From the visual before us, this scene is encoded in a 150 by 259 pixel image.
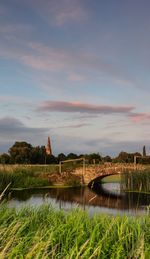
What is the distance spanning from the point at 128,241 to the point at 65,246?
170 centimetres

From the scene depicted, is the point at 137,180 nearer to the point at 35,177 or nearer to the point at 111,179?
the point at 35,177

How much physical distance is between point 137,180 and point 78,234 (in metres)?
31.4

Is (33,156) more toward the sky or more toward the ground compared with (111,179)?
more toward the sky

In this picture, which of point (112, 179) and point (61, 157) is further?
point (61, 157)

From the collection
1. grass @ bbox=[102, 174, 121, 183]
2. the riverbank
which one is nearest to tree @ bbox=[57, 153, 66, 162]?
grass @ bbox=[102, 174, 121, 183]

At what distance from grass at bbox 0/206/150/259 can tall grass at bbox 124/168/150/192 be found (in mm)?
26345

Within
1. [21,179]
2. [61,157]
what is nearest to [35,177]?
[21,179]

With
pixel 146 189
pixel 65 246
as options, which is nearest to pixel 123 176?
pixel 146 189

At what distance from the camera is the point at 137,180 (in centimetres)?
4234

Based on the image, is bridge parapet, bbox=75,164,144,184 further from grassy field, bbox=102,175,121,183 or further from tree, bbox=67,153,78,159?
tree, bbox=67,153,78,159

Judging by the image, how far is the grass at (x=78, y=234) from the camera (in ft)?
31.4

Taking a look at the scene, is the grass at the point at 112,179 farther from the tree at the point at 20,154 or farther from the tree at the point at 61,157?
the tree at the point at 20,154

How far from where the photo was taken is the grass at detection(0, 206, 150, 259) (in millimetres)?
9570

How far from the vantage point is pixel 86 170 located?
2047 inches
